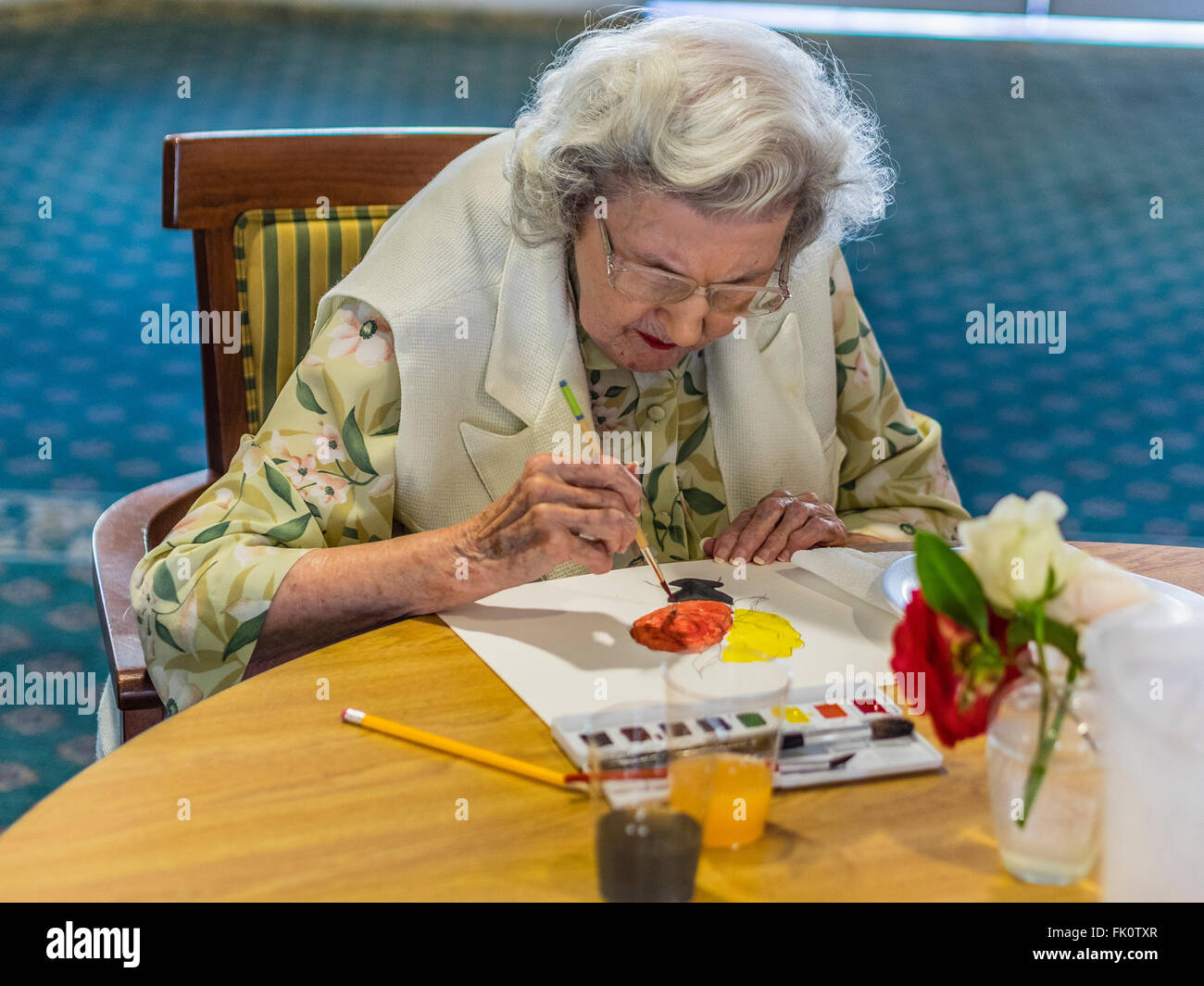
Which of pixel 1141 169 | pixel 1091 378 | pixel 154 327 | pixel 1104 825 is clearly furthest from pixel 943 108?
pixel 1104 825

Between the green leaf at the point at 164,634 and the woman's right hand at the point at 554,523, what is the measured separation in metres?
0.33

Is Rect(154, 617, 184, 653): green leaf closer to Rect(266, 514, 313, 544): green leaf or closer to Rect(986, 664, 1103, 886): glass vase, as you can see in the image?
Rect(266, 514, 313, 544): green leaf

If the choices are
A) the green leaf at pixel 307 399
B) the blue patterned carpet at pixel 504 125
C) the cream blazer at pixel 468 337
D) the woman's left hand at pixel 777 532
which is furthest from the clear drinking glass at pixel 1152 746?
the blue patterned carpet at pixel 504 125

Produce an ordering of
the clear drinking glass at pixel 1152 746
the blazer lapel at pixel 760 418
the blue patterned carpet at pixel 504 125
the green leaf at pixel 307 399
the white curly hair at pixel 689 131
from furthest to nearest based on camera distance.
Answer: the blue patterned carpet at pixel 504 125
the blazer lapel at pixel 760 418
the green leaf at pixel 307 399
the white curly hair at pixel 689 131
the clear drinking glass at pixel 1152 746

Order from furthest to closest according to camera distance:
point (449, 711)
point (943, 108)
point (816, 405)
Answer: point (943, 108), point (816, 405), point (449, 711)

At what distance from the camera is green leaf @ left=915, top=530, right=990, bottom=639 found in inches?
29.5

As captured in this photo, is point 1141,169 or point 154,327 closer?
point 154,327

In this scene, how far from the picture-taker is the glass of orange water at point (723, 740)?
2.73 feet

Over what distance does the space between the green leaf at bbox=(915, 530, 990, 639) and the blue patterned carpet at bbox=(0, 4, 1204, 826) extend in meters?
2.17

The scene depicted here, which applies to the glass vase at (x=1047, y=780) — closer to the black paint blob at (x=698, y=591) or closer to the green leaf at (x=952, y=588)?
the green leaf at (x=952, y=588)

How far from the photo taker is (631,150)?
140 cm

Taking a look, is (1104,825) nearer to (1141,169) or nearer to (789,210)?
(789,210)
